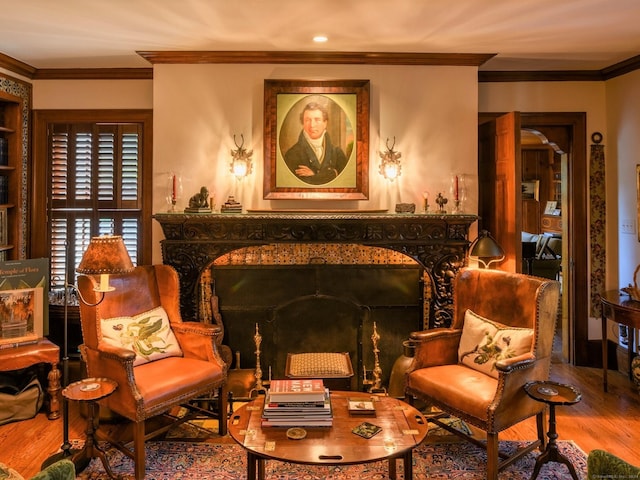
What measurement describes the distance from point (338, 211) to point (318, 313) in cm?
85

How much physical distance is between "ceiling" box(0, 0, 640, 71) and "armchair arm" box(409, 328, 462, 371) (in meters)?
2.07

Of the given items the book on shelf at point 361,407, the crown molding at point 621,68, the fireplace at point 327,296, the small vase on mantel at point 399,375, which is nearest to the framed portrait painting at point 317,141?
→ the fireplace at point 327,296

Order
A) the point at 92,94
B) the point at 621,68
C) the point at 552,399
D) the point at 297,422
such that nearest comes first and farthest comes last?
the point at 297,422
the point at 552,399
the point at 621,68
the point at 92,94

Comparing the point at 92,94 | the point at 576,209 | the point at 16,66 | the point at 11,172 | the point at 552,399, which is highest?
the point at 16,66

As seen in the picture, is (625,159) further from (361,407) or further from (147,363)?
(147,363)

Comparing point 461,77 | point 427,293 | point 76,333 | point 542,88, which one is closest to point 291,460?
point 427,293

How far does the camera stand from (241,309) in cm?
399

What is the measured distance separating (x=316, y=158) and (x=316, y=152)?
49mm

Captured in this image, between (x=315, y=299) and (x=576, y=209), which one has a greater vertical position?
(x=576, y=209)

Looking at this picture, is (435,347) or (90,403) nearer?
(90,403)

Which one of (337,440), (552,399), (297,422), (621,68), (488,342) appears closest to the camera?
(337,440)

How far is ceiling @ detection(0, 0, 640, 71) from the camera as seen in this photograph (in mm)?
3018

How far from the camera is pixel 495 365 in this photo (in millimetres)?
2697

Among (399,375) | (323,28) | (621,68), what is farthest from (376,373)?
(621,68)
